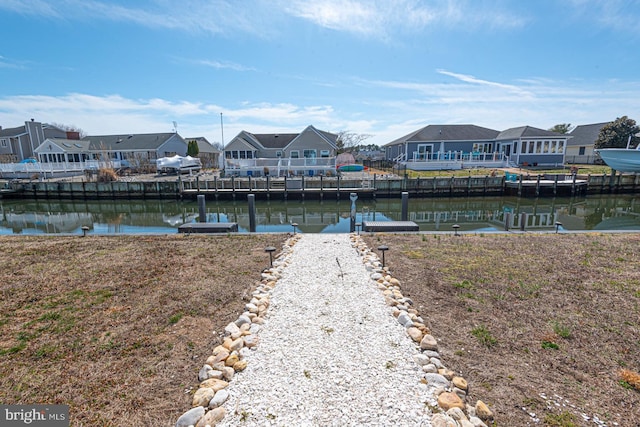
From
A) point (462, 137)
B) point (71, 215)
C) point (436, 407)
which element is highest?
point (462, 137)

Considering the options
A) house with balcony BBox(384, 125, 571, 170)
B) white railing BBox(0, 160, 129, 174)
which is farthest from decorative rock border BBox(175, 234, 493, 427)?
white railing BBox(0, 160, 129, 174)

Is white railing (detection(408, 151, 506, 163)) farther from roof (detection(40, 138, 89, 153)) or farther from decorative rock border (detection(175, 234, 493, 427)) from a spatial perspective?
roof (detection(40, 138, 89, 153))

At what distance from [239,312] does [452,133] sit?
35395mm

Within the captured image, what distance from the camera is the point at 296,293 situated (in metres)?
5.74

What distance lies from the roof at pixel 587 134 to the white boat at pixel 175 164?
4884cm

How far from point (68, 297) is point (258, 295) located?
10.7 feet

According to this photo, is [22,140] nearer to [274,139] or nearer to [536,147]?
[274,139]

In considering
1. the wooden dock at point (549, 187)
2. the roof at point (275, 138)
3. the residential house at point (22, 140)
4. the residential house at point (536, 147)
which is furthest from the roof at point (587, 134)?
the residential house at point (22, 140)

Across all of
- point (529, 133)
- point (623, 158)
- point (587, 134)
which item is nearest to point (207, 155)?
point (529, 133)

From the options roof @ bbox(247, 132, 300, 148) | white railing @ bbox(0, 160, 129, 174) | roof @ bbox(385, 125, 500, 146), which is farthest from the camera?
roof @ bbox(247, 132, 300, 148)

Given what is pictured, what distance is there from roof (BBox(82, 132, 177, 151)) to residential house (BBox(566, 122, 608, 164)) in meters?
53.8

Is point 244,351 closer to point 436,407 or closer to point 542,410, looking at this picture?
point 436,407

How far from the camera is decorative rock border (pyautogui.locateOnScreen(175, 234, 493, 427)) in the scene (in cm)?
296

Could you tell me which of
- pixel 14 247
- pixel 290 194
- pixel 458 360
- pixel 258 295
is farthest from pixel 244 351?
pixel 290 194
